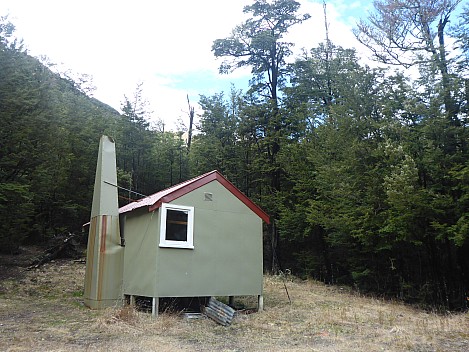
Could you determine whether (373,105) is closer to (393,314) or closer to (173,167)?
(393,314)

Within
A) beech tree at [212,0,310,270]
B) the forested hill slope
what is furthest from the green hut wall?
beech tree at [212,0,310,270]

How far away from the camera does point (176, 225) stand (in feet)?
32.1

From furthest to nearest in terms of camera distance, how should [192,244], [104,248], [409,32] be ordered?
[409,32]
[104,248]
[192,244]

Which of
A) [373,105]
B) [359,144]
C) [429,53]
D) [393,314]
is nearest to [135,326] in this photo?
[393,314]

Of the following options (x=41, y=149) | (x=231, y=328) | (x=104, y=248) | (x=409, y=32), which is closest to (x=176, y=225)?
(x=104, y=248)

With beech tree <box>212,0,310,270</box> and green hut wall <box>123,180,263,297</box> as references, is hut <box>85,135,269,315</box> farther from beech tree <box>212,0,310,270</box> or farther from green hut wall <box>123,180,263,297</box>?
beech tree <box>212,0,310,270</box>

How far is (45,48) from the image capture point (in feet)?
82.8

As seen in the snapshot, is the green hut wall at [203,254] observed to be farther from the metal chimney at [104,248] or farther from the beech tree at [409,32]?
the beech tree at [409,32]

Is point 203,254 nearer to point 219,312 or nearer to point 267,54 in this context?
point 219,312

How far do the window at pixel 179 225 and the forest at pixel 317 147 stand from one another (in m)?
6.37

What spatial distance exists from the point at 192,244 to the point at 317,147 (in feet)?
34.6

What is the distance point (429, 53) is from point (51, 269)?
666 inches

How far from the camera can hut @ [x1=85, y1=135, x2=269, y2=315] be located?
9305 mm

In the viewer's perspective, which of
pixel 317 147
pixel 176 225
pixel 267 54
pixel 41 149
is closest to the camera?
pixel 176 225
